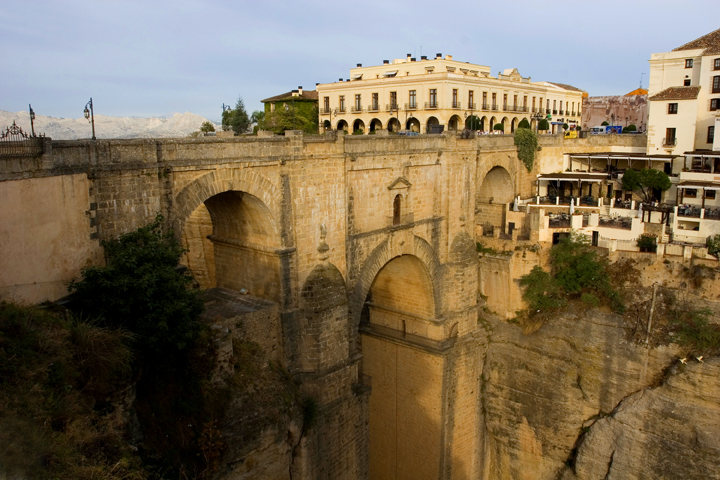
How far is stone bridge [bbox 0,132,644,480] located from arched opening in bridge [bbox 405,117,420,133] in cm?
1106

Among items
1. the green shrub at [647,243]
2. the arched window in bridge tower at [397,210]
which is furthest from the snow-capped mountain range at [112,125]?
the green shrub at [647,243]

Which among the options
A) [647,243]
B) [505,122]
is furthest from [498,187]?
[505,122]

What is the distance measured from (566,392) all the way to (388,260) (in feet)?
30.6

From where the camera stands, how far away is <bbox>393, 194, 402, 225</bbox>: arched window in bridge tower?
1920cm

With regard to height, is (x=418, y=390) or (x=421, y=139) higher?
(x=421, y=139)

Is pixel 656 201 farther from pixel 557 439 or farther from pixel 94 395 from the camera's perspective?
pixel 94 395

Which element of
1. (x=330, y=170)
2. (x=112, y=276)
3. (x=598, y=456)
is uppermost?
(x=330, y=170)

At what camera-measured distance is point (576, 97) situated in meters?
52.5

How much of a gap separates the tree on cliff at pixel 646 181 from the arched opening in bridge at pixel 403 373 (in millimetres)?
11234

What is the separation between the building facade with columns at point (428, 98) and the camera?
122 ft

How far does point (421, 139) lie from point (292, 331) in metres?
8.02

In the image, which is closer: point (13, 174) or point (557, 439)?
point (13, 174)

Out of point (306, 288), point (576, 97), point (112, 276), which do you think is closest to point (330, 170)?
point (306, 288)

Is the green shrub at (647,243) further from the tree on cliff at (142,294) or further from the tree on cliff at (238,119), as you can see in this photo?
the tree on cliff at (238,119)
